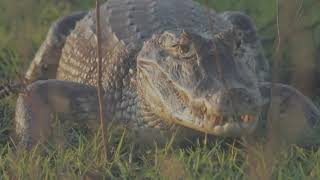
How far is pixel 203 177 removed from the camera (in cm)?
421

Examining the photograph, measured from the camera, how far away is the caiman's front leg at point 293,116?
4844 millimetres

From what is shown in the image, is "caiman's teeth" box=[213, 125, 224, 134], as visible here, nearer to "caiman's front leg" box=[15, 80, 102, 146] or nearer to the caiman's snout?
the caiman's snout

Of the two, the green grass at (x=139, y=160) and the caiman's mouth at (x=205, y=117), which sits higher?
the caiman's mouth at (x=205, y=117)

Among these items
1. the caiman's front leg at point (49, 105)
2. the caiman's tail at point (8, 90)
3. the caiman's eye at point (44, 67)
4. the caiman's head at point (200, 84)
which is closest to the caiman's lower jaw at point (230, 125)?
the caiman's head at point (200, 84)

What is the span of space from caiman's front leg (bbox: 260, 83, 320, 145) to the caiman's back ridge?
0.02 metres

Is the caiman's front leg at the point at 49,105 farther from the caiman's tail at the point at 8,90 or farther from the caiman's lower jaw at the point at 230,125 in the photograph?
the caiman's lower jaw at the point at 230,125

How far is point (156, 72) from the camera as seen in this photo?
4.92 m

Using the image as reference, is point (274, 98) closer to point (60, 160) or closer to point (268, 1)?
point (60, 160)

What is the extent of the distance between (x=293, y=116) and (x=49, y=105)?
130cm

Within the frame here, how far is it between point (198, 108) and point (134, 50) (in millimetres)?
1148

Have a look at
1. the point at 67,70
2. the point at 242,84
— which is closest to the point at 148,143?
the point at 242,84

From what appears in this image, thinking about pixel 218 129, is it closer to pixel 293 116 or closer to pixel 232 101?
pixel 232 101

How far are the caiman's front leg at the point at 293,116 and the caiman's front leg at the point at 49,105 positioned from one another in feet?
3.17

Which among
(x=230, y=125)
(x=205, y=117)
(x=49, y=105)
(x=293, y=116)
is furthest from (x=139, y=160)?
(x=293, y=116)
